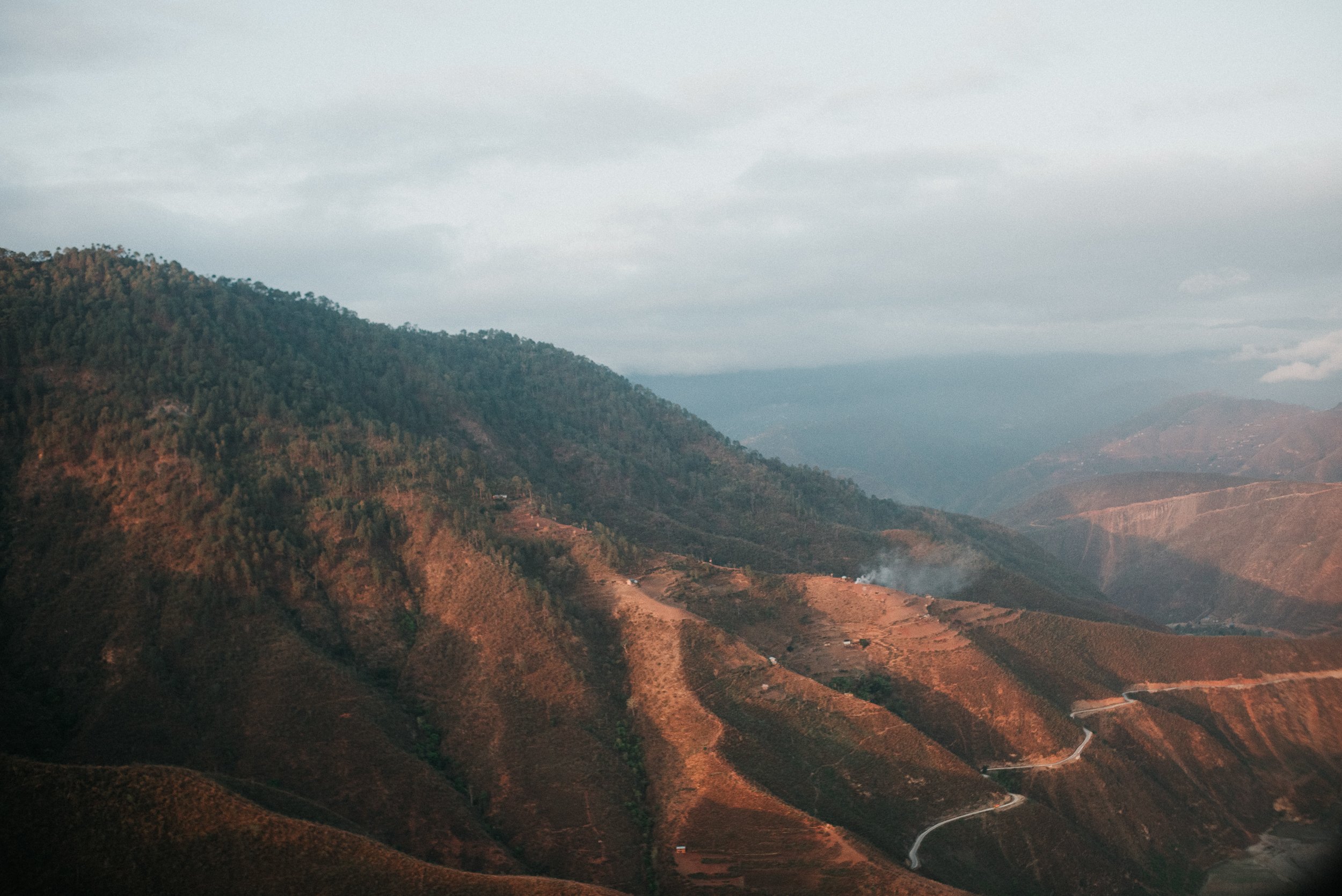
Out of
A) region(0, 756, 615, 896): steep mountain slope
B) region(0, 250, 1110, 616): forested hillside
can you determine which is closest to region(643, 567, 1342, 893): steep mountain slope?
region(0, 250, 1110, 616): forested hillside

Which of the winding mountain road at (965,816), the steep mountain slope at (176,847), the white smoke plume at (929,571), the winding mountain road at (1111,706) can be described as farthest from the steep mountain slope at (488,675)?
the white smoke plume at (929,571)

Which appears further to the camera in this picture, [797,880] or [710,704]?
[710,704]

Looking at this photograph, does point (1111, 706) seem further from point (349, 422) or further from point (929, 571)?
point (349, 422)

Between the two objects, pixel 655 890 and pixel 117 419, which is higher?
pixel 117 419

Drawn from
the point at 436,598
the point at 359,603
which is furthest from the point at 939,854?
the point at 359,603

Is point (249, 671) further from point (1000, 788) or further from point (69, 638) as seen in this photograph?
point (1000, 788)

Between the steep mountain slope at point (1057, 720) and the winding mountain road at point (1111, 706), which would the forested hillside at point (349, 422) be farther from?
the winding mountain road at point (1111, 706)
